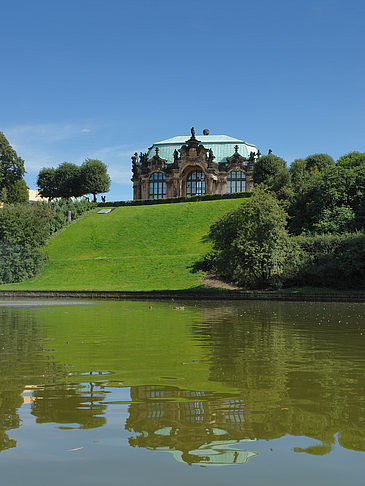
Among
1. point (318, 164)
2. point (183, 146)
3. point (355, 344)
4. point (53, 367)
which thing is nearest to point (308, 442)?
point (53, 367)

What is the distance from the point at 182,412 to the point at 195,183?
315ft

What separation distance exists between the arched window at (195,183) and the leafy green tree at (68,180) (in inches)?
831

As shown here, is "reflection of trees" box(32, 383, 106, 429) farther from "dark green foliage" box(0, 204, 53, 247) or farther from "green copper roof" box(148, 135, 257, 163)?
"green copper roof" box(148, 135, 257, 163)

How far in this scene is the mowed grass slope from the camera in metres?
49.6

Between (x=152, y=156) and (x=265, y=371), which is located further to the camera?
(x=152, y=156)

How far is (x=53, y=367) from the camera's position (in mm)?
9898

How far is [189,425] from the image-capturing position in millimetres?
5980

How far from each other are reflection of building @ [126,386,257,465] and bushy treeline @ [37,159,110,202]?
96764mm

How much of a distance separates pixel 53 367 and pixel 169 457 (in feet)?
17.9

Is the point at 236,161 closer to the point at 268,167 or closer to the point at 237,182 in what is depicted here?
the point at 237,182

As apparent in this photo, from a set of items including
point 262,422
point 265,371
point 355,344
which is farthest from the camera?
point 355,344

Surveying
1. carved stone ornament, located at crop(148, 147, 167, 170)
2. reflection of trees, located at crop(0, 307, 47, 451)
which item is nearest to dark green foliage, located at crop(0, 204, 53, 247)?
reflection of trees, located at crop(0, 307, 47, 451)

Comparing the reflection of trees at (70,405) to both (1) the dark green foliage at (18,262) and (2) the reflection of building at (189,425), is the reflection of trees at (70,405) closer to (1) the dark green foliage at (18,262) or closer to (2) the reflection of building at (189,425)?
(2) the reflection of building at (189,425)

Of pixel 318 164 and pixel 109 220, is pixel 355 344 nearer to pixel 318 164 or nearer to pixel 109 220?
pixel 109 220
